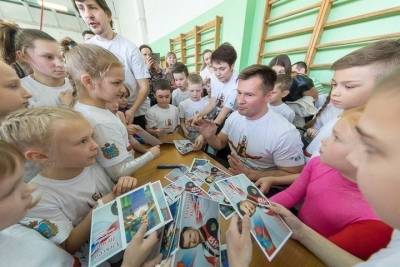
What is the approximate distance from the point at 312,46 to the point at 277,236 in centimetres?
317

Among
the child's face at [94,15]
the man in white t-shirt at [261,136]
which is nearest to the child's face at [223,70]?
the man in white t-shirt at [261,136]

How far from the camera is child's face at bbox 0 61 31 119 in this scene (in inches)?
38.8

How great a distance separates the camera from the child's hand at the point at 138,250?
60 centimetres

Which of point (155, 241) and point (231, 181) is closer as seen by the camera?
point (155, 241)

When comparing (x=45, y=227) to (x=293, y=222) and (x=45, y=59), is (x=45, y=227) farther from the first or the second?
(x=45, y=59)

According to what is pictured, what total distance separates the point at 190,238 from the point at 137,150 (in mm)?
1134

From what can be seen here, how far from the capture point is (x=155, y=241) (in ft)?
2.10

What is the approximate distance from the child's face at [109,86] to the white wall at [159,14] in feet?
13.7

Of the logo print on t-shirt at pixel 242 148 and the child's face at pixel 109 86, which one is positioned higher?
the child's face at pixel 109 86

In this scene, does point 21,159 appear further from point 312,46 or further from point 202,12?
point 202,12

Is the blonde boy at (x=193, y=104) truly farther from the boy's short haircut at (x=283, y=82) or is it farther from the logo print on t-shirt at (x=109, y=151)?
the logo print on t-shirt at (x=109, y=151)

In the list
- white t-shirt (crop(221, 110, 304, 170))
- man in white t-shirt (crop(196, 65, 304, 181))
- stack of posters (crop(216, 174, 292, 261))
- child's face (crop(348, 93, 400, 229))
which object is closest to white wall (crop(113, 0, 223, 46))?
man in white t-shirt (crop(196, 65, 304, 181))

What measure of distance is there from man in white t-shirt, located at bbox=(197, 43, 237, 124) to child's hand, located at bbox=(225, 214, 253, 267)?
165 cm

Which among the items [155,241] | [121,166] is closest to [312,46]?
[121,166]
